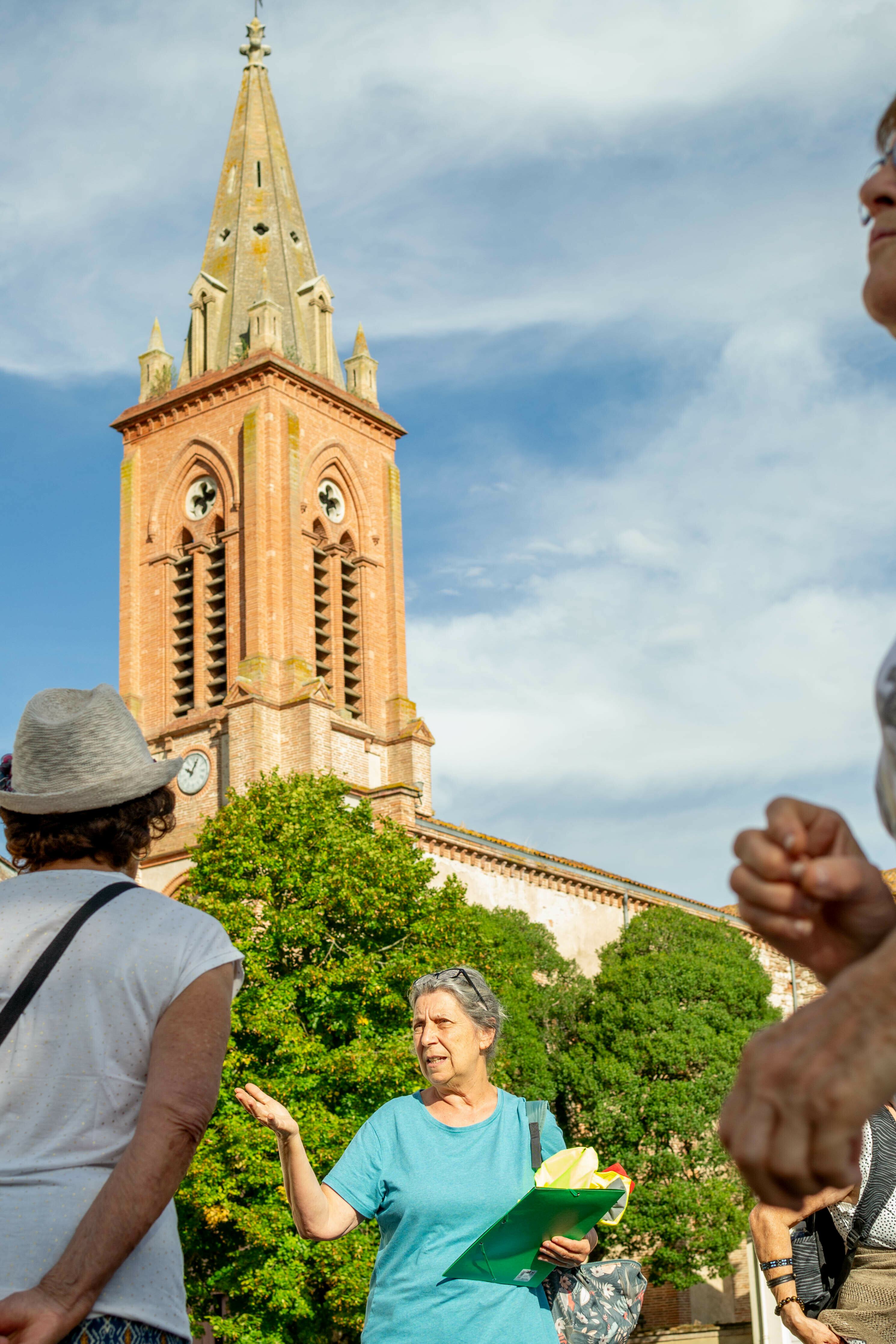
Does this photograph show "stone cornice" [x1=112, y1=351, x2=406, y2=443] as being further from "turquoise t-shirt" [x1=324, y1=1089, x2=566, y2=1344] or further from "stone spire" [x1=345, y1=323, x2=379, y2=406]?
"turquoise t-shirt" [x1=324, y1=1089, x2=566, y2=1344]

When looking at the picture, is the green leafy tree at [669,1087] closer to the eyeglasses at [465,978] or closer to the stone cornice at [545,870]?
the stone cornice at [545,870]

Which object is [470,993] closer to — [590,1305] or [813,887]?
[590,1305]

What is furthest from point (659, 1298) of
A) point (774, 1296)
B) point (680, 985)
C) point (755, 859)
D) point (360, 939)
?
point (755, 859)

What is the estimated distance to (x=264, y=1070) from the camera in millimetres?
21047

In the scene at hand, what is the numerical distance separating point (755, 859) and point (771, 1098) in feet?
0.66

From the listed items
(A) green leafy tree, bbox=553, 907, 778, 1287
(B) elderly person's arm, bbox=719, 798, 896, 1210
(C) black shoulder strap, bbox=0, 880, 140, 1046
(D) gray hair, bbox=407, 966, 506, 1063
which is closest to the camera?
(B) elderly person's arm, bbox=719, 798, 896, 1210

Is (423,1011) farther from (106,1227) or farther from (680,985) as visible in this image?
(680,985)

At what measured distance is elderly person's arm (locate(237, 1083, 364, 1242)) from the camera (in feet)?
12.4

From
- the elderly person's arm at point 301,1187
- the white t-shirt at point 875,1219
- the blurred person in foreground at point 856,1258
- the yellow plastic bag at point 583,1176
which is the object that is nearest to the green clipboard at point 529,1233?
the yellow plastic bag at point 583,1176

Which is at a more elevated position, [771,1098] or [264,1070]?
[264,1070]

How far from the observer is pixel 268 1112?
3.76 metres

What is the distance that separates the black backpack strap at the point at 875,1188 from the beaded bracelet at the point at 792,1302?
104 mm

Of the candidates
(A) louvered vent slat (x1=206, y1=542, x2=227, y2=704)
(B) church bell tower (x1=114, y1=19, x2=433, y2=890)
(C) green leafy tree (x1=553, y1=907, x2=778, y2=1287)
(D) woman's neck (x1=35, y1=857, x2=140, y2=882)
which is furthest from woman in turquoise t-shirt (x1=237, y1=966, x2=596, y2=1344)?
(A) louvered vent slat (x1=206, y1=542, x2=227, y2=704)

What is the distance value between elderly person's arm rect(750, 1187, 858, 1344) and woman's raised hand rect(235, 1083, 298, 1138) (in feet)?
4.26
